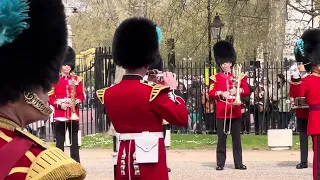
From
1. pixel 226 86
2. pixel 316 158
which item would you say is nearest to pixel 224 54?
pixel 226 86

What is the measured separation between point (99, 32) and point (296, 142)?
22646mm

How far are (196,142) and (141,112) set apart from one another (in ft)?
30.3

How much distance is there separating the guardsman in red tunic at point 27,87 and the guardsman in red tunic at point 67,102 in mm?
7336

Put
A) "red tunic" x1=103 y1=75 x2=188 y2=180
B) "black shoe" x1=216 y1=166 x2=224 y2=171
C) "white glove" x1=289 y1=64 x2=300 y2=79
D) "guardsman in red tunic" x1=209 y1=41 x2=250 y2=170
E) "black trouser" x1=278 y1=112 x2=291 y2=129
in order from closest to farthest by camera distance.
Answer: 1. "red tunic" x1=103 y1=75 x2=188 y2=180
2. "white glove" x1=289 y1=64 x2=300 y2=79
3. "guardsman in red tunic" x1=209 y1=41 x2=250 y2=170
4. "black shoe" x1=216 y1=166 x2=224 y2=171
5. "black trouser" x1=278 y1=112 x2=291 y2=129

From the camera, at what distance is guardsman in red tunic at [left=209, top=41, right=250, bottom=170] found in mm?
10195

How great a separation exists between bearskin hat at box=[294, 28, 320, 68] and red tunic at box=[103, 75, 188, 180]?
351 cm

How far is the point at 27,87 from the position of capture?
235cm

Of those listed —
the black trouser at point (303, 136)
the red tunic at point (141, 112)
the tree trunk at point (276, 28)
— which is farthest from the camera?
the tree trunk at point (276, 28)

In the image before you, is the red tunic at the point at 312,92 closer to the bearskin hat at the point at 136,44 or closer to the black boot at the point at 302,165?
the bearskin hat at the point at 136,44

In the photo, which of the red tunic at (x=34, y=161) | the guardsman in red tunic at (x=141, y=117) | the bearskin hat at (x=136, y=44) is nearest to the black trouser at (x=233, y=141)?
the bearskin hat at (x=136, y=44)

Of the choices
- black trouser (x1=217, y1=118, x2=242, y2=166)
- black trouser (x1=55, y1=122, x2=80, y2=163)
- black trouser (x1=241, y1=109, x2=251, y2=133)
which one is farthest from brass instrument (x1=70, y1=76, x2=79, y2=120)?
black trouser (x1=241, y1=109, x2=251, y2=133)

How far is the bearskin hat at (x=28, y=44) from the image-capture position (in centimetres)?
227

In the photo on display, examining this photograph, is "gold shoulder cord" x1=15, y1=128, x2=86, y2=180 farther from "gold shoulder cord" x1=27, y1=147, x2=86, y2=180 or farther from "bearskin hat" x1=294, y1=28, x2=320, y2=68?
"bearskin hat" x1=294, y1=28, x2=320, y2=68

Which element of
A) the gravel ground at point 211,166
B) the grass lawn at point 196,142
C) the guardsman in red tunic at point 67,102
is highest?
the guardsman in red tunic at point 67,102
